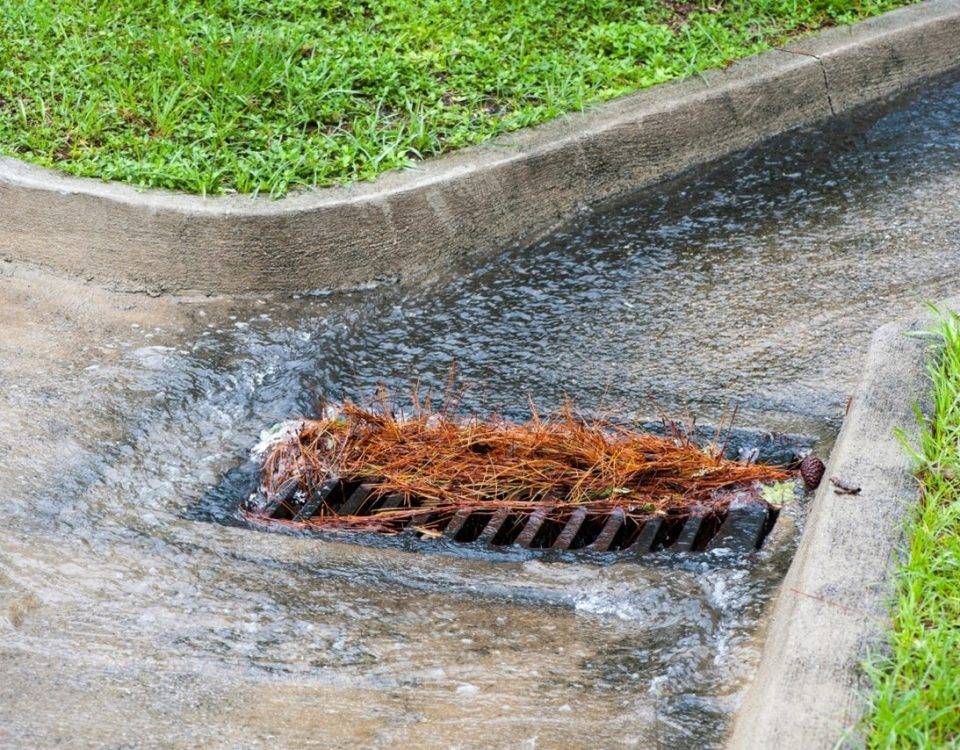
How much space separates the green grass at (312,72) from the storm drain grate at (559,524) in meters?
1.58

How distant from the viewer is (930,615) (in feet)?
7.45

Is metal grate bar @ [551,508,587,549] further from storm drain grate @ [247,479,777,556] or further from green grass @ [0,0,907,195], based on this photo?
green grass @ [0,0,907,195]

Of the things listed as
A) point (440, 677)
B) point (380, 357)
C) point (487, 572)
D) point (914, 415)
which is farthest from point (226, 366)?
point (914, 415)

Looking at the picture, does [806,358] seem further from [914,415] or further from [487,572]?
[487,572]

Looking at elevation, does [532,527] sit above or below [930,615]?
below

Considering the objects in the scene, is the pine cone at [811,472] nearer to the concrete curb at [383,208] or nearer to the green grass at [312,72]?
the concrete curb at [383,208]

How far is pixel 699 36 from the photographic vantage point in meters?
5.76

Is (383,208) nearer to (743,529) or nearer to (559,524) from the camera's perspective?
(559,524)

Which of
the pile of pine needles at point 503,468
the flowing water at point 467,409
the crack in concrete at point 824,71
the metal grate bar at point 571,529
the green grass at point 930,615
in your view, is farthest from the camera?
the crack in concrete at point 824,71

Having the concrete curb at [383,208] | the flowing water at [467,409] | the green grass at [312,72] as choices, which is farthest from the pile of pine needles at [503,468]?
the green grass at [312,72]

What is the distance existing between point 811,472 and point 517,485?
81 cm

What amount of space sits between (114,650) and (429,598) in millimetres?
744

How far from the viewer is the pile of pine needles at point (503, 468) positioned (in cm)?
329

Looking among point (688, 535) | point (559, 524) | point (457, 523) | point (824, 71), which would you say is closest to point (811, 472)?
point (688, 535)
